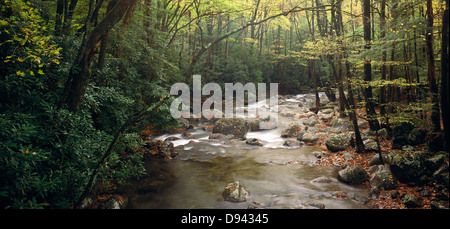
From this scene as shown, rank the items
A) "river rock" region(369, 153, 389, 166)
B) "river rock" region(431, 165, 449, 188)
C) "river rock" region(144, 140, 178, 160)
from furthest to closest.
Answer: "river rock" region(144, 140, 178, 160) < "river rock" region(369, 153, 389, 166) < "river rock" region(431, 165, 449, 188)

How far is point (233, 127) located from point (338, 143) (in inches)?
218

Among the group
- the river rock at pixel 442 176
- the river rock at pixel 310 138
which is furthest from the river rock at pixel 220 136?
the river rock at pixel 442 176

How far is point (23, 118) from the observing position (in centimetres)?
366

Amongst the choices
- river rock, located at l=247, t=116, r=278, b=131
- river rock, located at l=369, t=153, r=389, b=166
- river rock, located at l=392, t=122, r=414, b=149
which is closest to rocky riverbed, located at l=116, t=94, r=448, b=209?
river rock, located at l=369, t=153, r=389, b=166

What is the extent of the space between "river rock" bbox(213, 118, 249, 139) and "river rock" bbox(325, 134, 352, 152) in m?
4.65

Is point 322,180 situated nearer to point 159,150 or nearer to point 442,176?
point 442,176

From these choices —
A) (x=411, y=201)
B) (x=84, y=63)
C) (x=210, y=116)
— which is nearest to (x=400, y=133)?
(x=411, y=201)

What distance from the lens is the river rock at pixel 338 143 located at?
940 centimetres

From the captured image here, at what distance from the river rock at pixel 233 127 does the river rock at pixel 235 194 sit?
249 inches

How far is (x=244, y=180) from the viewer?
299 inches

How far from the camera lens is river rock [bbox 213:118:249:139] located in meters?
13.0

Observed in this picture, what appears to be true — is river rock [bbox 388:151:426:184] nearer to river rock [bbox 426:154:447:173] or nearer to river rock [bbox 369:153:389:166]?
river rock [bbox 426:154:447:173]

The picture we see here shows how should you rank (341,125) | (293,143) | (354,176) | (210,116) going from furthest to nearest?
(210,116)
(341,125)
(293,143)
(354,176)
